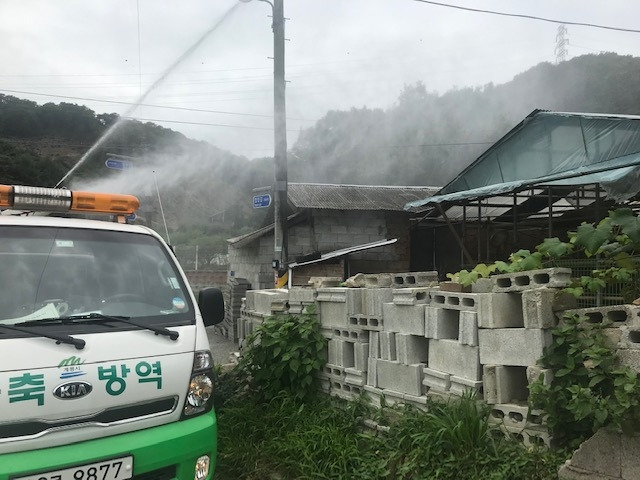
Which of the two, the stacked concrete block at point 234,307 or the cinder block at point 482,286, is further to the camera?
the stacked concrete block at point 234,307

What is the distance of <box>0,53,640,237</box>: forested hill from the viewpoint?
23953mm

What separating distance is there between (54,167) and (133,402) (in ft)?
56.7

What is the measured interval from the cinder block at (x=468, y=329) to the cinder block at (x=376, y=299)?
870mm

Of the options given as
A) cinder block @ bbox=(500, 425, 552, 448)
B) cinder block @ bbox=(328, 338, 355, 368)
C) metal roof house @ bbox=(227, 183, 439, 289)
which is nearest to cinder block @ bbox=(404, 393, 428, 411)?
cinder block @ bbox=(500, 425, 552, 448)

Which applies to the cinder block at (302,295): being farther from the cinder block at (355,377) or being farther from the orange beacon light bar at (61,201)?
Result: the orange beacon light bar at (61,201)

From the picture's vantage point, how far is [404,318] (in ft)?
14.9

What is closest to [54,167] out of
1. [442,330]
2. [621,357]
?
[442,330]

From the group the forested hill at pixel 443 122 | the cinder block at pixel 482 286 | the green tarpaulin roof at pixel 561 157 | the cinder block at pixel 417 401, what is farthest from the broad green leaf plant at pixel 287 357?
the forested hill at pixel 443 122

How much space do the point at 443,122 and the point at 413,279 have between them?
27.3 metres

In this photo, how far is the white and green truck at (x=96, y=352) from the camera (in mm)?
2650

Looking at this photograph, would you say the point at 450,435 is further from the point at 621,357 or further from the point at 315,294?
the point at 315,294

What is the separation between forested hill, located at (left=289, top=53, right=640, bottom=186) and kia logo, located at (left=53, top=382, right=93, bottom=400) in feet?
71.7

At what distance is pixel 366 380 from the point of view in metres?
4.83

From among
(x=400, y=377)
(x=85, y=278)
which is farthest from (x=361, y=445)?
(x=85, y=278)
